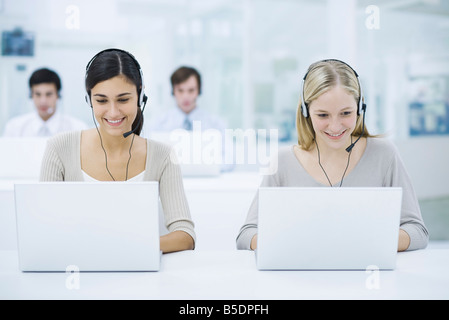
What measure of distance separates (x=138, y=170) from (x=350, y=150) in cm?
74

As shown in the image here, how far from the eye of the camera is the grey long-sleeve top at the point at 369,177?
1467mm

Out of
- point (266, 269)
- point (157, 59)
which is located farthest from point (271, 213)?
point (157, 59)

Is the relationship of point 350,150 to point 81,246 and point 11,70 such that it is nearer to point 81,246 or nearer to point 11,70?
point 81,246

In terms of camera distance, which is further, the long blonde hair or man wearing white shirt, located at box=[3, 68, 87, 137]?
man wearing white shirt, located at box=[3, 68, 87, 137]

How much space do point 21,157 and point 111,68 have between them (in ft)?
4.37

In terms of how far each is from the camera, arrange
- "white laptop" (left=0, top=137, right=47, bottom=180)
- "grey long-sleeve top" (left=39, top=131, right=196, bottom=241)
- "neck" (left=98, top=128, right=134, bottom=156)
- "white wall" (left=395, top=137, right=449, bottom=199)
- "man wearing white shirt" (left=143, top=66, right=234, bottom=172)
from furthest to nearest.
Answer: "white wall" (left=395, top=137, right=449, bottom=199) → "man wearing white shirt" (left=143, top=66, right=234, bottom=172) → "white laptop" (left=0, top=137, right=47, bottom=180) → "neck" (left=98, top=128, right=134, bottom=156) → "grey long-sleeve top" (left=39, top=131, right=196, bottom=241)

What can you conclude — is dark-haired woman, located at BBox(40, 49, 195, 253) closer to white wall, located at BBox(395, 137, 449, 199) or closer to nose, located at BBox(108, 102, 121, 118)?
nose, located at BBox(108, 102, 121, 118)

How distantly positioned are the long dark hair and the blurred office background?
4019mm

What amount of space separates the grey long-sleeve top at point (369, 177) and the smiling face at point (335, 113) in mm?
137

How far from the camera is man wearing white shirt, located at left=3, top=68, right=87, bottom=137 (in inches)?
147

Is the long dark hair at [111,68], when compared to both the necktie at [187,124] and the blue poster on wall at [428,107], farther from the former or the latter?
the blue poster on wall at [428,107]

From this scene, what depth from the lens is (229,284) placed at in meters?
1.07

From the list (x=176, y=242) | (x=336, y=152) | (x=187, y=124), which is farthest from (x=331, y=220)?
(x=187, y=124)

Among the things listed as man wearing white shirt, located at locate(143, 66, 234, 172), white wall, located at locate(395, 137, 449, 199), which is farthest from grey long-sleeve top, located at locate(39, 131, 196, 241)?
white wall, located at locate(395, 137, 449, 199)
